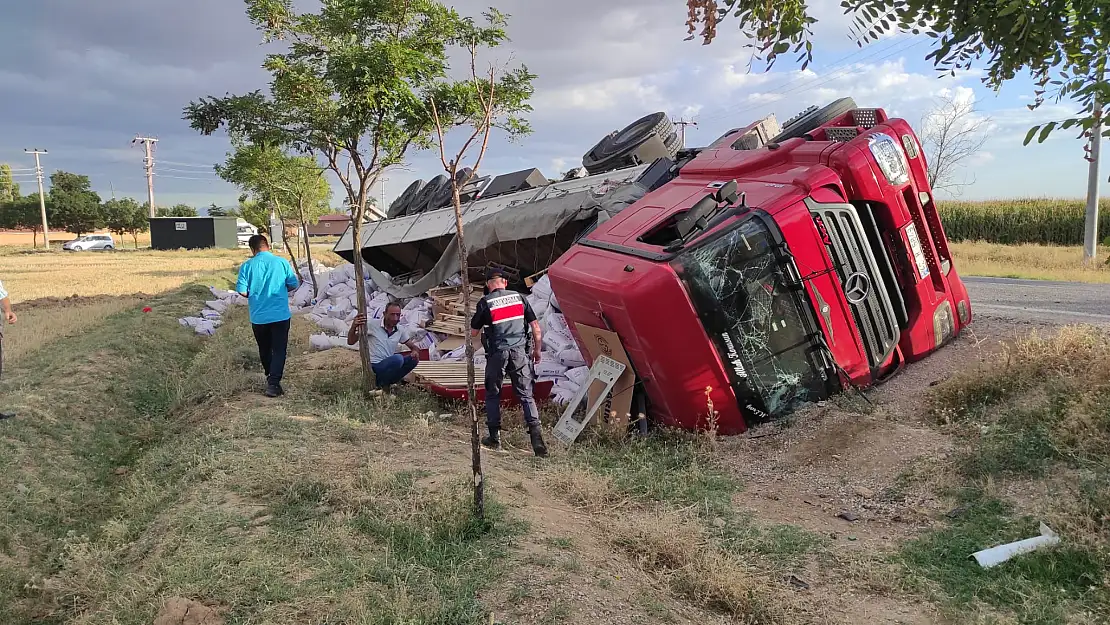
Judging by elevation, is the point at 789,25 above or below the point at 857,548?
above

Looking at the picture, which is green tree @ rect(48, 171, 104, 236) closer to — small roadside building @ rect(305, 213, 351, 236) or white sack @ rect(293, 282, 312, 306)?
small roadside building @ rect(305, 213, 351, 236)

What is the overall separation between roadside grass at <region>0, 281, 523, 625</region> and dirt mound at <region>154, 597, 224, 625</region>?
6cm

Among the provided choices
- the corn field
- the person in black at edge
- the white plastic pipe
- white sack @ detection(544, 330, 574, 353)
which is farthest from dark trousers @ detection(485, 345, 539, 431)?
the corn field

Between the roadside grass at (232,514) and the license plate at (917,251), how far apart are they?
13.9ft

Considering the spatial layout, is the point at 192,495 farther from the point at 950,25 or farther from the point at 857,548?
the point at 950,25

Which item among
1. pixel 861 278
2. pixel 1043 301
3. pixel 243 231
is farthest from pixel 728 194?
pixel 243 231

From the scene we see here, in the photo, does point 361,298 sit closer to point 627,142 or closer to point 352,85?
point 352,85

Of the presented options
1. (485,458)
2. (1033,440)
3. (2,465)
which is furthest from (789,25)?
(2,465)

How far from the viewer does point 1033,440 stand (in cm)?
447

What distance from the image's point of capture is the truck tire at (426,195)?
14.1 m

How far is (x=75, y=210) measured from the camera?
5691 cm

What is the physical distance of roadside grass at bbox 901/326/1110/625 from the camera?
3.25 meters

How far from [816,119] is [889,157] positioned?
0.96 meters

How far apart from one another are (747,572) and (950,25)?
8.88ft
